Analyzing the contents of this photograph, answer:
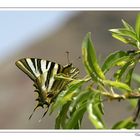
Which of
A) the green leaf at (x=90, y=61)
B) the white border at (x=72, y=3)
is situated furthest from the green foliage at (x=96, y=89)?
the white border at (x=72, y=3)

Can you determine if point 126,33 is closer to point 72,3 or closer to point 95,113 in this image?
point 95,113

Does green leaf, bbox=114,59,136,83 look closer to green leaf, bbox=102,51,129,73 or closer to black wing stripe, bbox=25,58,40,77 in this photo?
green leaf, bbox=102,51,129,73

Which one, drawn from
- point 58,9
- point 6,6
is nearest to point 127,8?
point 58,9

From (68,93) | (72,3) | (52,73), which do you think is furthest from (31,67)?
(72,3)

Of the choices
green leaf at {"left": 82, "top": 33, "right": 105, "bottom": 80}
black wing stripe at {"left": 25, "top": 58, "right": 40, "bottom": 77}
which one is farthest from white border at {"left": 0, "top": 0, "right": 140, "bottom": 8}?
green leaf at {"left": 82, "top": 33, "right": 105, "bottom": 80}

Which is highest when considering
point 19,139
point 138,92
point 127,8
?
→ point 127,8

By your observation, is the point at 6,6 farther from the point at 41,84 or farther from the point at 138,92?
the point at 138,92

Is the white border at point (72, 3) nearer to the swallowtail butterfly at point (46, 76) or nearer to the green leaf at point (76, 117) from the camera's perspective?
the swallowtail butterfly at point (46, 76)
